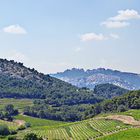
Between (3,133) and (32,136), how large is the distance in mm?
46446

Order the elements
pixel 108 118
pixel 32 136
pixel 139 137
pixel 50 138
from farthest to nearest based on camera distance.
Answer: pixel 108 118 → pixel 50 138 → pixel 32 136 → pixel 139 137

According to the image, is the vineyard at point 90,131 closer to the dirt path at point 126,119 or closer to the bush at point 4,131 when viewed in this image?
the dirt path at point 126,119

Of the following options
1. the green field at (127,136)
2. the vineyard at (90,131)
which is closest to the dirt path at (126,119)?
the vineyard at (90,131)

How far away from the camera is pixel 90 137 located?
13738 cm

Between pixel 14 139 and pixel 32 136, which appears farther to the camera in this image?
pixel 14 139

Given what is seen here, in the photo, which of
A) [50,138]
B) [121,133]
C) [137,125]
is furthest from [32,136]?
[137,125]

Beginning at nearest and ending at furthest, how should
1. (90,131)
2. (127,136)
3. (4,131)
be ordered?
1. (127,136)
2. (90,131)
3. (4,131)

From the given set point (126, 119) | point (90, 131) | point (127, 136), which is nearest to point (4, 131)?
point (90, 131)

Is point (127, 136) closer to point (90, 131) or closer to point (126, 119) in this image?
point (90, 131)

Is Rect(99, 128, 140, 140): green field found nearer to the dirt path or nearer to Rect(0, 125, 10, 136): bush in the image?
the dirt path

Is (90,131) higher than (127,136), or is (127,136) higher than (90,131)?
(127,136)

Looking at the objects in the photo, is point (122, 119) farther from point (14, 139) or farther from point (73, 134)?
point (14, 139)

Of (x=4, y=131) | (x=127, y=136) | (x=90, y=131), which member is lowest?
(x=4, y=131)

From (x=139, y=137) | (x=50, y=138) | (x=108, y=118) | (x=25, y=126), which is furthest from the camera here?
(x=25, y=126)
